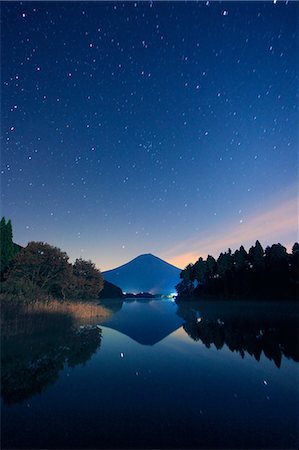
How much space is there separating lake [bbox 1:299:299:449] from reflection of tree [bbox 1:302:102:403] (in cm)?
4

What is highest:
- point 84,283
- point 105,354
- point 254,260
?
point 254,260

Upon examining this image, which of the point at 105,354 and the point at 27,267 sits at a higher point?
the point at 27,267

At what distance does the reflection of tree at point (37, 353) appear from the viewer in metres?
8.47

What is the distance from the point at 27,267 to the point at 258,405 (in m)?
30.1

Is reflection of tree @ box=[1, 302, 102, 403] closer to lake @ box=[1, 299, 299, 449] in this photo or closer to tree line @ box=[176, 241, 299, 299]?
lake @ box=[1, 299, 299, 449]

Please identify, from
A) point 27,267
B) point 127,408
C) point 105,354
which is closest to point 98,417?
point 127,408

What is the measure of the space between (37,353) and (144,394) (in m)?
5.85

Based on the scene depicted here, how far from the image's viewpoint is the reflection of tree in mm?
8469

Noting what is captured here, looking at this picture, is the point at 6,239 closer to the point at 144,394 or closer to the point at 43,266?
the point at 43,266

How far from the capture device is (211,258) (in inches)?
3467

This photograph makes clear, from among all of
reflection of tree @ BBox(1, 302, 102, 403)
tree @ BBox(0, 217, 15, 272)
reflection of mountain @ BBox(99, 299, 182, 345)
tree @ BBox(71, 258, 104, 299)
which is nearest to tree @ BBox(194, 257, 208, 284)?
tree @ BBox(71, 258, 104, 299)

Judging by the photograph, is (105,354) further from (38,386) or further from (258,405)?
(258,405)

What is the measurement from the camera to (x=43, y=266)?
3288cm

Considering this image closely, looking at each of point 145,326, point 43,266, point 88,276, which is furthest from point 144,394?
point 88,276
